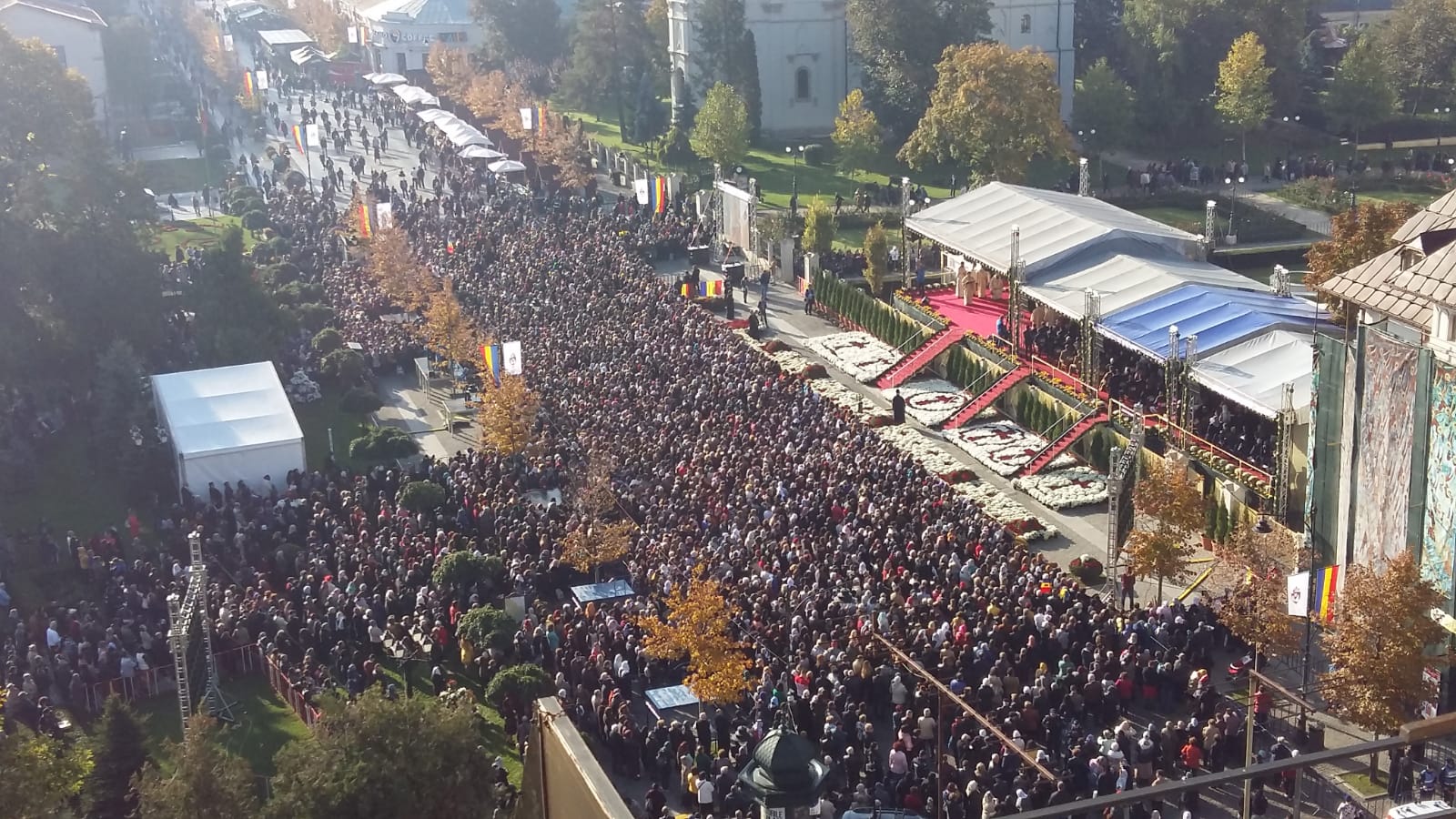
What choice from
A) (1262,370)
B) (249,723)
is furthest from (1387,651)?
(249,723)

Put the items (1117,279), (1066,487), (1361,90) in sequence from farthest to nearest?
(1361,90), (1117,279), (1066,487)

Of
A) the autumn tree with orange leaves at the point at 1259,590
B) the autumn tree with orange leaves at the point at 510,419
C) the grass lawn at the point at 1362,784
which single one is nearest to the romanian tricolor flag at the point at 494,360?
the autumn tree with orange leaves at the point at 510,419

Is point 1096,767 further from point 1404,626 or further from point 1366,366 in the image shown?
point 1366,366

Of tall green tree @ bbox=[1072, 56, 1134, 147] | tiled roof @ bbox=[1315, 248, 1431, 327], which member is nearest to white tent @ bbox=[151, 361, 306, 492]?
tiled roof @ bbox=[1315, 248, 1431, 327]

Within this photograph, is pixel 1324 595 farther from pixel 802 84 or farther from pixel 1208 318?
pixel 802 84

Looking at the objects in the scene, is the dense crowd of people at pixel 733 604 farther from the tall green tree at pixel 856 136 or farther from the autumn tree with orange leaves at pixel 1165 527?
the tall green tree at pixel 856 136

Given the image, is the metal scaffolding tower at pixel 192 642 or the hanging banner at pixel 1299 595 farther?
the metal scaffolding tower at pixel 192 642

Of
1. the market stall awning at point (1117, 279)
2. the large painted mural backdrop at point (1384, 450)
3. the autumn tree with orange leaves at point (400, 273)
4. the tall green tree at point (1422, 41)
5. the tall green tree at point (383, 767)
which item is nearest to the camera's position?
the tall green tree at point (383, 767)
